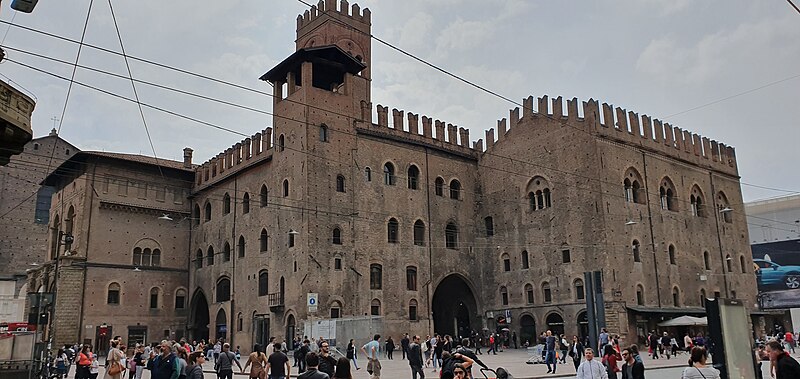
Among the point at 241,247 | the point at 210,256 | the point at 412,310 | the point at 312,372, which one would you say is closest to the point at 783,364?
the point at 312,372

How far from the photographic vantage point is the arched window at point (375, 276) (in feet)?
102

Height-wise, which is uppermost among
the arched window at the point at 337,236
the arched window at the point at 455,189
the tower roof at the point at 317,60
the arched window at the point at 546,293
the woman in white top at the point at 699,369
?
the tower roof at the point at 317,60

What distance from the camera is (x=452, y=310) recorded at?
37.2m

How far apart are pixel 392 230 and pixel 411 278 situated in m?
2.51

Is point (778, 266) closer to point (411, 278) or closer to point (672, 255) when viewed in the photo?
point (672, 255)

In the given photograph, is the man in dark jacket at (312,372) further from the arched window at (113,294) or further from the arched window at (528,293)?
the arched window at (113,294)

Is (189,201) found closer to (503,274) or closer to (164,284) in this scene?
(164,284)

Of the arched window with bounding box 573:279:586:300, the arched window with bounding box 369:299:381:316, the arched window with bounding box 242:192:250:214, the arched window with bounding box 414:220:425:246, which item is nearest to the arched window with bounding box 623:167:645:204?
the arched window with bounding box 573:279:586:300

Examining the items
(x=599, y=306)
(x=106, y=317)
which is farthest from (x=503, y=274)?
(x=599, y=306)

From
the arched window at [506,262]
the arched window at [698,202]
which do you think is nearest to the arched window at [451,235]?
the arched window at [506,262]

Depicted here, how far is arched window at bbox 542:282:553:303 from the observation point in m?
32.7

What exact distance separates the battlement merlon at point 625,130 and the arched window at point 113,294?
2122 cm

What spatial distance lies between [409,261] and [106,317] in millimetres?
15959

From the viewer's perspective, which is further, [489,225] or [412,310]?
[489,225]
